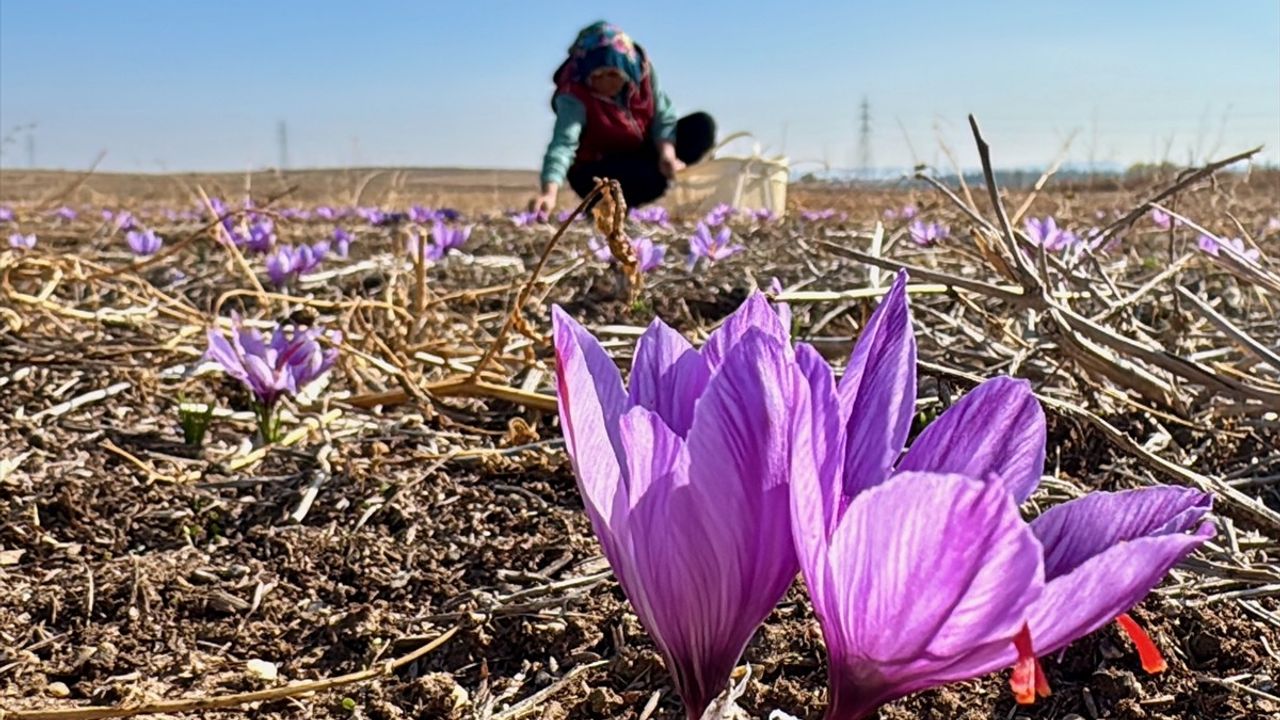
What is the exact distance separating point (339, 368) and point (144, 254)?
2.44 meters

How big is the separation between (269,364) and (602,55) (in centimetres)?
517

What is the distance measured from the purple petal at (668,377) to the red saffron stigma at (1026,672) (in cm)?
20

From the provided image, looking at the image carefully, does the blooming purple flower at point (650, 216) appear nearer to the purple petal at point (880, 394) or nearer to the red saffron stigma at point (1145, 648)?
the purple petal at point (880, 394)

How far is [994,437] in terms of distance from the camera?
541mm

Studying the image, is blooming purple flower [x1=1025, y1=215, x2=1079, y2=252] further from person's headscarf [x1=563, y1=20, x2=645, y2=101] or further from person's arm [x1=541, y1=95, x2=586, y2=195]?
person's headscarf [x1=563, y1=20, x2=645, y2=101]

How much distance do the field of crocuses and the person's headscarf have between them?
372 centimetres

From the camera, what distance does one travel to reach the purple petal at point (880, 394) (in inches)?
21.5

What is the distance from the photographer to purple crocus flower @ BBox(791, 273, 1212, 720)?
431mm

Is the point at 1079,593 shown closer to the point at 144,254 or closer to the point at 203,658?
the point at 203,658

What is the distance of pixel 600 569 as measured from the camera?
4.50ft

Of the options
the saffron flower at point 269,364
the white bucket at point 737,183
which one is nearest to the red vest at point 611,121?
the white bucket at point 737,183

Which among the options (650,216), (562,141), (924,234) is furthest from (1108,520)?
Answer: (650,216)

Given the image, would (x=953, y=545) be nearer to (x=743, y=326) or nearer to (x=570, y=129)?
(x=743, y=326)

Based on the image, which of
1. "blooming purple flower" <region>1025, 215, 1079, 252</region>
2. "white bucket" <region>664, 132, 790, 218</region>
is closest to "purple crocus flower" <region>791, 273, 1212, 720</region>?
"blooming purple flower" <region>1025, 215, 1079, 252</region>
